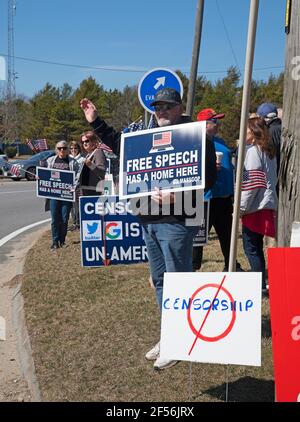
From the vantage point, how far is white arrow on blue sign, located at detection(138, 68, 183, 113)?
7910 millimetres

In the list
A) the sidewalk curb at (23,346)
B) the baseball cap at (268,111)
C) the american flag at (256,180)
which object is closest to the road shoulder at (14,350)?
the sidewalk curb at (23,346)

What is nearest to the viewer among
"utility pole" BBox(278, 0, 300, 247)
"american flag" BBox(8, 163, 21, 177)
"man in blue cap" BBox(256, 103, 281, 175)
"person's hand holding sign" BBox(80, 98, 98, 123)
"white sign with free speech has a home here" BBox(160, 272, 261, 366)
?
"utility pole" BBox(278, 0, 300, 247)

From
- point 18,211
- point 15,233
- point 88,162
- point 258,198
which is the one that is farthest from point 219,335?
point 18,211

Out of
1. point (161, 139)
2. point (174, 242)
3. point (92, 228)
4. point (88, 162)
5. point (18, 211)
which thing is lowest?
point (18, 211)

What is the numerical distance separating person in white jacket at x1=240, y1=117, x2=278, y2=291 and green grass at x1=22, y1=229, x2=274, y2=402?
633mm

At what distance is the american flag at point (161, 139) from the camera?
13.4 ft

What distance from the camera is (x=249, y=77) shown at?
354cm

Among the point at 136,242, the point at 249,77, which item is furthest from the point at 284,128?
the point at 136,242

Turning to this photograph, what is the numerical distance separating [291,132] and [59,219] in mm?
6479

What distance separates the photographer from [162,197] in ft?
13.3

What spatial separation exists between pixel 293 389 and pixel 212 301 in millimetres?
688

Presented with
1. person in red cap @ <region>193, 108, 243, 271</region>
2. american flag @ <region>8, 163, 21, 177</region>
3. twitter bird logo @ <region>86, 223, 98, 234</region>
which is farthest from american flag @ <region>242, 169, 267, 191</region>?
american flag @ <region>8, 163, 21, 177</region>

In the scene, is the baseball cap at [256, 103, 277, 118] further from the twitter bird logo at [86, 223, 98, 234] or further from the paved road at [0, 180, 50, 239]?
the paved road at [0, 180, 50, 239]

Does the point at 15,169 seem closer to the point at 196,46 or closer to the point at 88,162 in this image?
the point at 88,162
